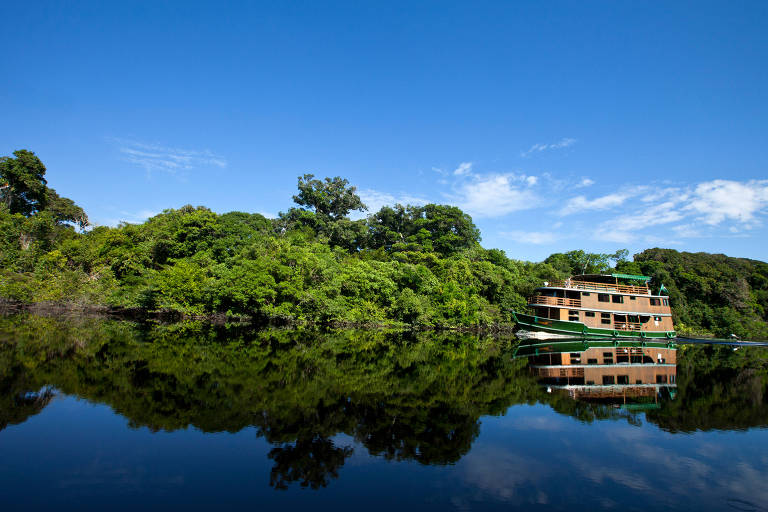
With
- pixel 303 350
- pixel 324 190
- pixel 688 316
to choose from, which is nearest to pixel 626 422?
pixel 303 350

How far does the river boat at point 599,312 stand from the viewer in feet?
109

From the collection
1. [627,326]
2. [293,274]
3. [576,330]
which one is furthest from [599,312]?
[293,274]

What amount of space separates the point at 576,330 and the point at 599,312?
9.54ft

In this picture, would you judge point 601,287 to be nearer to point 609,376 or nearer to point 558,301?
point 558,301

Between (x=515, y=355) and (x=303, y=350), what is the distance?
11.2m

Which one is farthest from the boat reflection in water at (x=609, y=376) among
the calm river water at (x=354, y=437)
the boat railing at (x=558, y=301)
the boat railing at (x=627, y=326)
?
the boat railing at (x=627, y=326)

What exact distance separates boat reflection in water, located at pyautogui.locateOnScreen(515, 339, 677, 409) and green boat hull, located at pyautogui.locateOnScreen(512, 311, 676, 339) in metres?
10.2

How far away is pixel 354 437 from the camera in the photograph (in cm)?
712

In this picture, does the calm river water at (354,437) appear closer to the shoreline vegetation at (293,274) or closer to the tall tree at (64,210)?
the shoreline vegetation at (293,274)

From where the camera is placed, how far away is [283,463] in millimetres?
5957

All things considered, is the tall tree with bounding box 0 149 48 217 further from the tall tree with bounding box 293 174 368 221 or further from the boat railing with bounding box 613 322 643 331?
the boat railing with bounding box 613 322 643 331

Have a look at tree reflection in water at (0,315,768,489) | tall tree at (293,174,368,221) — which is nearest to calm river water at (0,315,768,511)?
tree reflection in water at (0,315,768,489)

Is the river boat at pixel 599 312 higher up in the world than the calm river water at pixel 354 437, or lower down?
higher up

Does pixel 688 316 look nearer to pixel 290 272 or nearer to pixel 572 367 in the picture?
pixel 572 367
